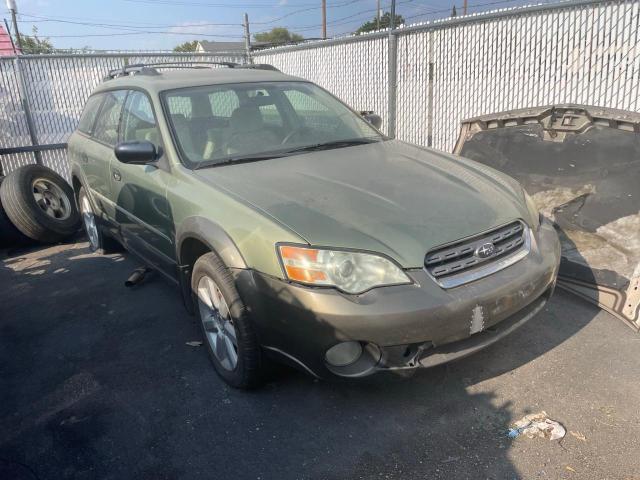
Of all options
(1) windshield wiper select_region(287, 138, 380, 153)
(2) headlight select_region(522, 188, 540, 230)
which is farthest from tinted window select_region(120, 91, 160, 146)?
(2) headlight select_region(522, 188, 540, 230)

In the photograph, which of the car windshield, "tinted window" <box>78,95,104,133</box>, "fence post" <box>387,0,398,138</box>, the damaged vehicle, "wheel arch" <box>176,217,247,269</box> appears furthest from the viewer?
"fence post" <box>387,0,398,138</box>

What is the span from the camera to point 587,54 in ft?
17.7

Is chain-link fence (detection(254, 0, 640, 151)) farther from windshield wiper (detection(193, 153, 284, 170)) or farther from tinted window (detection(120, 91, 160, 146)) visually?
tinted window (detection(120, 91, 160, 146))

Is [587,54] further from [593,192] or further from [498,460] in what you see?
[498,460]

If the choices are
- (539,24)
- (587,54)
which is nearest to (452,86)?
(539,24)

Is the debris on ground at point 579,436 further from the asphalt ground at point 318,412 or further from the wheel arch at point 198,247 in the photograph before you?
the wheel arch at point 198,247

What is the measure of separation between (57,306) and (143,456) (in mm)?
2414

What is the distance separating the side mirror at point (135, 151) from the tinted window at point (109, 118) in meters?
1.07

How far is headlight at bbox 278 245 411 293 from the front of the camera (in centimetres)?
241

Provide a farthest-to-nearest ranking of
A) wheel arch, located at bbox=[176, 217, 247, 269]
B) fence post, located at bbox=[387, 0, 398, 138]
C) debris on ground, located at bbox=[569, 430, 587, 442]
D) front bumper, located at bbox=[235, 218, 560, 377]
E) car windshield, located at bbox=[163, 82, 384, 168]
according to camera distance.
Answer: fence post, located at bbox=[387, 0, 398, 138] → car windshield, located at bbox=[163, 82, 384, 168] → wheel arch, located at bbox=[176, 217, 247, 269] → debris on ground, located at bbox=[569, 430, 587, 442] → front bumper, located at bbox=[235, 218, 560, 377]

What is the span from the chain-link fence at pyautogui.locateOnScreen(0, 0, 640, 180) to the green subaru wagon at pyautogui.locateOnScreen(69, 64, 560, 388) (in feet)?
8.98

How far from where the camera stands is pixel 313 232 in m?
2.49

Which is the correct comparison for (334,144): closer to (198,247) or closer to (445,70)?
(198,247)

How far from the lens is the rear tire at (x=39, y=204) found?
5.92 m
